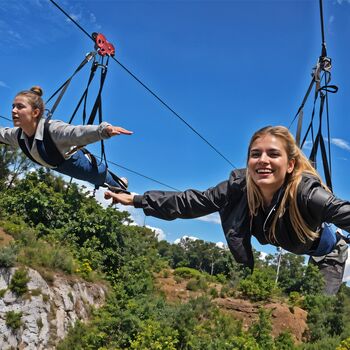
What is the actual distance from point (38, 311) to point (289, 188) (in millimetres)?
10009

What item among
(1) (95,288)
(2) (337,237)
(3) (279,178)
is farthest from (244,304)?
(3) (279,178)

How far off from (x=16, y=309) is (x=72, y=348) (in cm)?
175

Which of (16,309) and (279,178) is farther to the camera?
(16,309)

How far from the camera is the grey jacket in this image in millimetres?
2770

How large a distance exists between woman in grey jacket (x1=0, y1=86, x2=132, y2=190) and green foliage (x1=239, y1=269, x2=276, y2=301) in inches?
589

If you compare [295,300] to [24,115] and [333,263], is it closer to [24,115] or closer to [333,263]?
[333,263]

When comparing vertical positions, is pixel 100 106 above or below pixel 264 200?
above

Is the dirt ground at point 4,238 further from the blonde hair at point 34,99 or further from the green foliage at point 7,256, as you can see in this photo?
the blonde hair at point 34,99

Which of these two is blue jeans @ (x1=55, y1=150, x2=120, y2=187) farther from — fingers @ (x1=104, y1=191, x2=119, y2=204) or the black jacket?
the black jacket

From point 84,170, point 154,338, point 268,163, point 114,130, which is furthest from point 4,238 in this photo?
point 268,163

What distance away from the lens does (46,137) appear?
124 inches

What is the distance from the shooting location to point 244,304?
55.1ft

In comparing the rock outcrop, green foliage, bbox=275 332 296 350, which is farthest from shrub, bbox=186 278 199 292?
the rock outcrop

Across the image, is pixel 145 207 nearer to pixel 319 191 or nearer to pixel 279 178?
pixel 279 178
